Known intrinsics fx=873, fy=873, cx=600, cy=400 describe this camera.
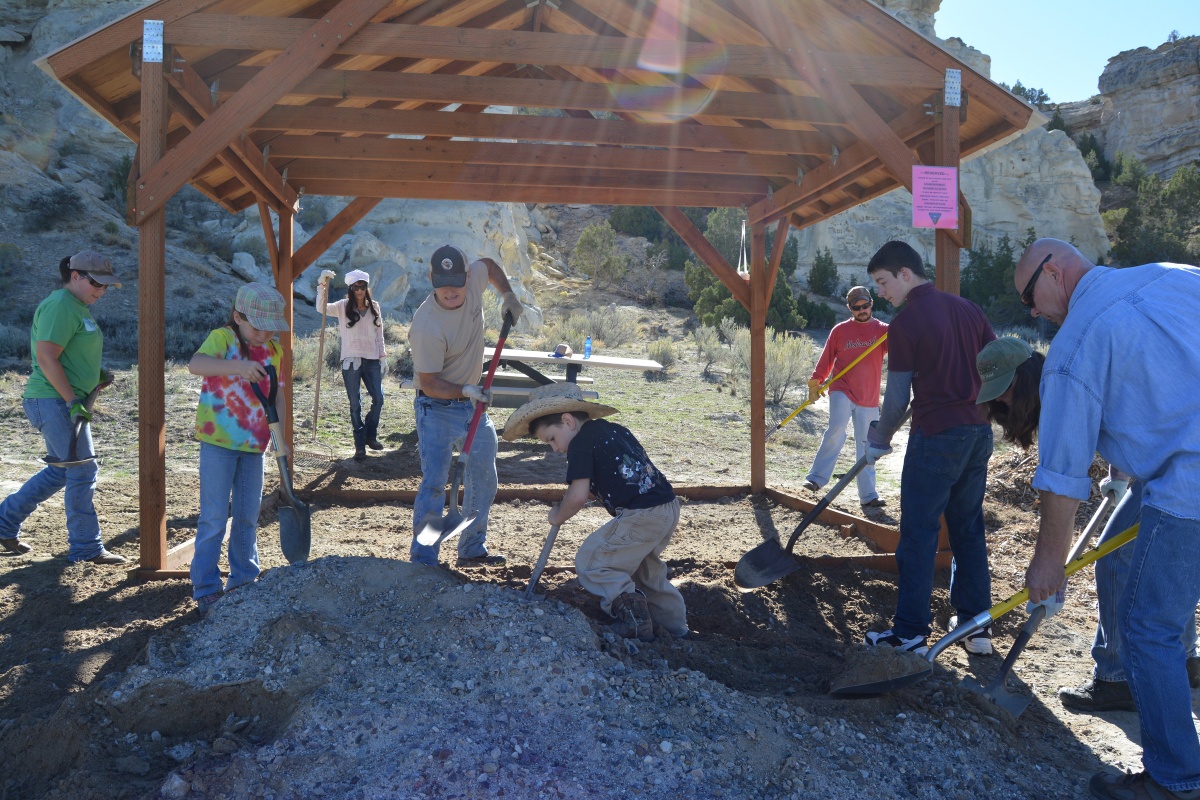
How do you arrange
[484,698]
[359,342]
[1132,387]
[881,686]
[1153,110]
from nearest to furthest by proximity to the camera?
1. [1132,387]
2. [484,698]
3. [881,686]
4. [359,342]
5. [1153,110]

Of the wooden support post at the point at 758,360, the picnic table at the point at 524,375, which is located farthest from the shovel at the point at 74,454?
the picnic table at the point at 524,375

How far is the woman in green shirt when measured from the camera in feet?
16.2

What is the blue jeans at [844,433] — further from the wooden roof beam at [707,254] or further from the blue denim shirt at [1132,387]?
the blue denim shirt at [1132,387]

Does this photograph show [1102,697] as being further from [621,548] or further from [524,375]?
[524,375]

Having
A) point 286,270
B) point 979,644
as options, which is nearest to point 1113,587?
point 979,644

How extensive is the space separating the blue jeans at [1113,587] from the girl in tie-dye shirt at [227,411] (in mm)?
3639

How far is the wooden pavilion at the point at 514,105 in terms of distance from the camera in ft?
15.4

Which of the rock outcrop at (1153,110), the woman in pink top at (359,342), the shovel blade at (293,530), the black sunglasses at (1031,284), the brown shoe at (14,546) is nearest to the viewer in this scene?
the black sunglasses at (1031,284)

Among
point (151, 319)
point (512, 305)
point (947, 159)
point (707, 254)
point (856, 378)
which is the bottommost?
point (856, 378)

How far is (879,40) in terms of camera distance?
5.17 meters

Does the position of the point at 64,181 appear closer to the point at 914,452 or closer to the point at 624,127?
the point at 624,127

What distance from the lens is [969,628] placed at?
3244 mm

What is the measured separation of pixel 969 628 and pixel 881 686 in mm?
393

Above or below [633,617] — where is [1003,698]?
below
